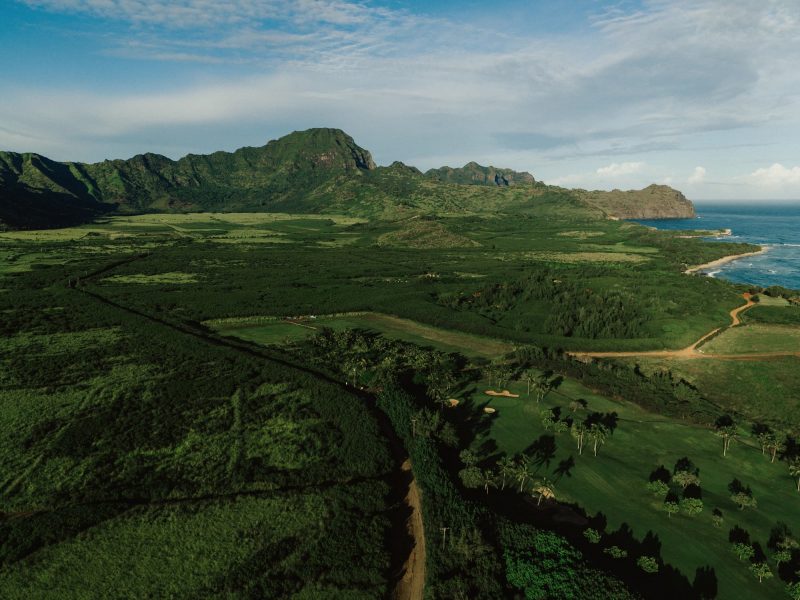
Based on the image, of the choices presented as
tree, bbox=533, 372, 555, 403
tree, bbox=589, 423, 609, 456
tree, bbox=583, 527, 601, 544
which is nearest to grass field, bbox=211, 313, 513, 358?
tree, bbox=533, 372, 555, 403

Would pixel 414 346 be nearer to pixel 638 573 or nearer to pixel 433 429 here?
pixel 433 429

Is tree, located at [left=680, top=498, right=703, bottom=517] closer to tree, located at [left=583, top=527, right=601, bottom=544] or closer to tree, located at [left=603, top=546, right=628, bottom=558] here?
tree, located at [left=603, top=546, right=628, bottom=558]

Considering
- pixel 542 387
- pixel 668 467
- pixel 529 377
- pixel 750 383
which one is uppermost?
pixel 529 377

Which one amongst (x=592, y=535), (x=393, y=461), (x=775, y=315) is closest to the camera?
(x=592, y=535)

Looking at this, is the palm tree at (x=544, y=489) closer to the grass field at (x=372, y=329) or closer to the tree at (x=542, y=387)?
the tree at (x=542, y=387)

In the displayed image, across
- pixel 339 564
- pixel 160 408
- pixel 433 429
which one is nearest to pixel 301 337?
pixel 160 408

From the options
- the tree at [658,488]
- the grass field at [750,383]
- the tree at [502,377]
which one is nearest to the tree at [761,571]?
the tree at [658,488]

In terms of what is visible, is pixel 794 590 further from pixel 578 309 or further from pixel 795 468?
pixel 578 309

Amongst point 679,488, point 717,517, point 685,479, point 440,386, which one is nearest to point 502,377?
point 440,386
